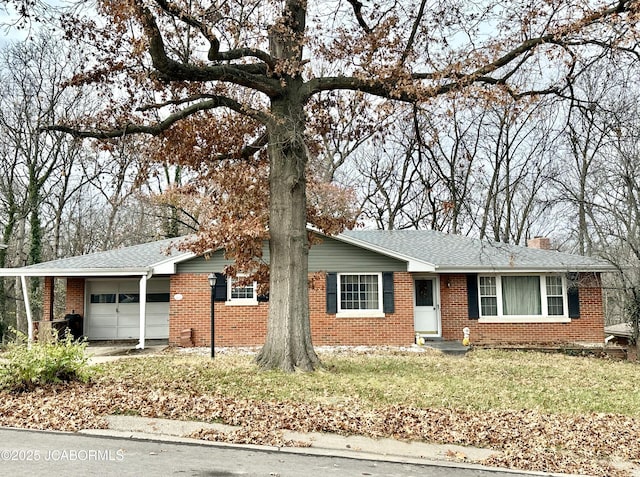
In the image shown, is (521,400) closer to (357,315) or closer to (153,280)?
(357,315)

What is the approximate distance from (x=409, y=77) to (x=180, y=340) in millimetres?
10350

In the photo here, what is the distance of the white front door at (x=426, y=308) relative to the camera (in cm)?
1739

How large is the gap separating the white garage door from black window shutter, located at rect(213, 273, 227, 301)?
2.84 meters

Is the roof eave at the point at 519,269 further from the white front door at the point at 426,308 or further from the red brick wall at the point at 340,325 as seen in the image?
the white front door at the point at 426,308

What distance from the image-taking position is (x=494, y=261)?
1720cm

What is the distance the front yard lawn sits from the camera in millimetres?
6117

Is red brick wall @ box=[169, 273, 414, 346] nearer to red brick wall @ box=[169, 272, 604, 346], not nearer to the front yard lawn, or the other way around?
red brick wall @ box=[169, 272, 604, 346]

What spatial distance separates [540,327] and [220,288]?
10094 mm

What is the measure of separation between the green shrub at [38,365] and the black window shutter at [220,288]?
7.87 meters

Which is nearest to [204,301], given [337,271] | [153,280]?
[153,280]

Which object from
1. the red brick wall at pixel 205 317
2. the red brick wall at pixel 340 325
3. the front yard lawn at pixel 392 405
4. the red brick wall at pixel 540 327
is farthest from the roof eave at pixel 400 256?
the front yard lawn at pixel 392 405

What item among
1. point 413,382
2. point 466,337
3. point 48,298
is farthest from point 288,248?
point 48,298

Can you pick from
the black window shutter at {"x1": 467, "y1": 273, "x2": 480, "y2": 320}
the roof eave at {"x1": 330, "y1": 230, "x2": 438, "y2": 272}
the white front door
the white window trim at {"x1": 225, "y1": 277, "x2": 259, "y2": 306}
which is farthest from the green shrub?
the black window shutter at {"x1": 467, "y1": 273, "x2": 480, "y2": 320}

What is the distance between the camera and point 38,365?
7.82 metres
